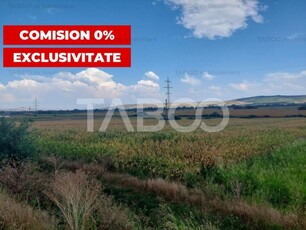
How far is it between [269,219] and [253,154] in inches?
332

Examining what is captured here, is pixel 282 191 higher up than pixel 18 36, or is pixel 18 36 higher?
pixel 18 36

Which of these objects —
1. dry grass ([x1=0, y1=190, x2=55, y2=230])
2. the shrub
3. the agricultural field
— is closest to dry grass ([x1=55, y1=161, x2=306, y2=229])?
the agricultural field

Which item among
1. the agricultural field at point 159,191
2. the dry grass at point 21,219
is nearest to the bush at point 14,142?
the agricultural field at point 159,191

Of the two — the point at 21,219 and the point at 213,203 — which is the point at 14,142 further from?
the point at 213,203

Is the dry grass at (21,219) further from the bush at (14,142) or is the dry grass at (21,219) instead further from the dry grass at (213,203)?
the bush at (14,142)

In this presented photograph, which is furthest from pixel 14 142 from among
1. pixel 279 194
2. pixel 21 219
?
pixel 279 194

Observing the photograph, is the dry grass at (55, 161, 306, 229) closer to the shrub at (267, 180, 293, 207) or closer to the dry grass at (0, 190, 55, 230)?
the shrub at (267, 180, 293, 207)

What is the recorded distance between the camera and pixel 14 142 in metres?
13.4

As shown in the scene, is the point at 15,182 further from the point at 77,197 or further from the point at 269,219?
the point at 269,219

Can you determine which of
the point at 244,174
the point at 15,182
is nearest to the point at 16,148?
the point at 15,182

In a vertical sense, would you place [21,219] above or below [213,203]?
above

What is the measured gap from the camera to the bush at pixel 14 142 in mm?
13070

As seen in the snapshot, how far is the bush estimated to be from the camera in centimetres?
1307

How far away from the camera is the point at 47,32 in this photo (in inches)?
710
